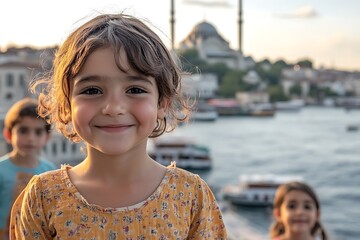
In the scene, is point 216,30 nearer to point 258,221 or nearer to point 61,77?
point 258,221

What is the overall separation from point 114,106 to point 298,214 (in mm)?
545

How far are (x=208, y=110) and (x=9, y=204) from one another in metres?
22.0

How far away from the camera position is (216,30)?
32.9 m

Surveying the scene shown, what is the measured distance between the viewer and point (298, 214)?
916mm

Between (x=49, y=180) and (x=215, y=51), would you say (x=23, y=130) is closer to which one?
(x=49, y=180)

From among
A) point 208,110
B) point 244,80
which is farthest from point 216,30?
point 208,110

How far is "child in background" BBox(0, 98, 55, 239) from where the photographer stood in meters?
0.81

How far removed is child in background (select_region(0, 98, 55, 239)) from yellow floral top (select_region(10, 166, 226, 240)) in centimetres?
34

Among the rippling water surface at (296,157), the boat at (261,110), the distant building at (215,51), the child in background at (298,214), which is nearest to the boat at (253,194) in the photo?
the rippling water surface at (296,157)

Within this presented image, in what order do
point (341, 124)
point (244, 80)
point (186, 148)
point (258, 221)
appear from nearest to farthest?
point (258, 221), point (186, 148), point (341, 124), point (244, 80)

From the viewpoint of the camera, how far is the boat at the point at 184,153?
11.4 metres

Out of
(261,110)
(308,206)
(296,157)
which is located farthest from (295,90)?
(308,206)

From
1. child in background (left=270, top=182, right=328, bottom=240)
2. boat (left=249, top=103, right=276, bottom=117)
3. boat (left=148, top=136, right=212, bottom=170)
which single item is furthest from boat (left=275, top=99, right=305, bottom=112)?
child in background (left=270, top=182, right=328, bottom=240)

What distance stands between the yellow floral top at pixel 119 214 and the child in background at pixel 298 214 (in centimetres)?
45
